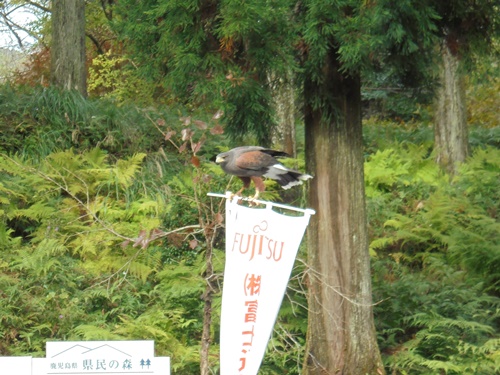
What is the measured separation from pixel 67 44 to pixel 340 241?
23.0 feet

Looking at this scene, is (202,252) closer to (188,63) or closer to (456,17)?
(188,63)

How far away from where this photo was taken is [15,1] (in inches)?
793

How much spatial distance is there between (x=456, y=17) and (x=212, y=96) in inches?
82.1

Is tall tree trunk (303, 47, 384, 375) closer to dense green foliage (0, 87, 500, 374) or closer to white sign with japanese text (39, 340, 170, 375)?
dense green foliage (0, 87, 500, 374)

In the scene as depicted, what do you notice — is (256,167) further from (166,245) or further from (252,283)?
(166,245)

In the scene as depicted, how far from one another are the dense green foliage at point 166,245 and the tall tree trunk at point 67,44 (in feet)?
2.03

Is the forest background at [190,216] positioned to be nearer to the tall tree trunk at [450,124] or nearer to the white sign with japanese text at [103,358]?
the tall tree trunk at [450,124]

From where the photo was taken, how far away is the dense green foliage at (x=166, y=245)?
8.20 metres

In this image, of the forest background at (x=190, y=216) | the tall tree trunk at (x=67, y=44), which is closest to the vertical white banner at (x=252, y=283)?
the forest background at (x=190, y=216)

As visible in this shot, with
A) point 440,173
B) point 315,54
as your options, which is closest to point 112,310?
point 315,54

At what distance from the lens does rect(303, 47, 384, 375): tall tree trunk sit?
746 cm

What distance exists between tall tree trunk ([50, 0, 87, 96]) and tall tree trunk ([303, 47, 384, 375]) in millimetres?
6485

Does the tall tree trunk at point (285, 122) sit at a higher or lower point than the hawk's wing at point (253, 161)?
higher

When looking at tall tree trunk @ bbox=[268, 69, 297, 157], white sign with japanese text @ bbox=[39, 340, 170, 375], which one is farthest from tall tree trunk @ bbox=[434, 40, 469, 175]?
white sign with japanese text @ bbox=[39, 340, 170, 375]
